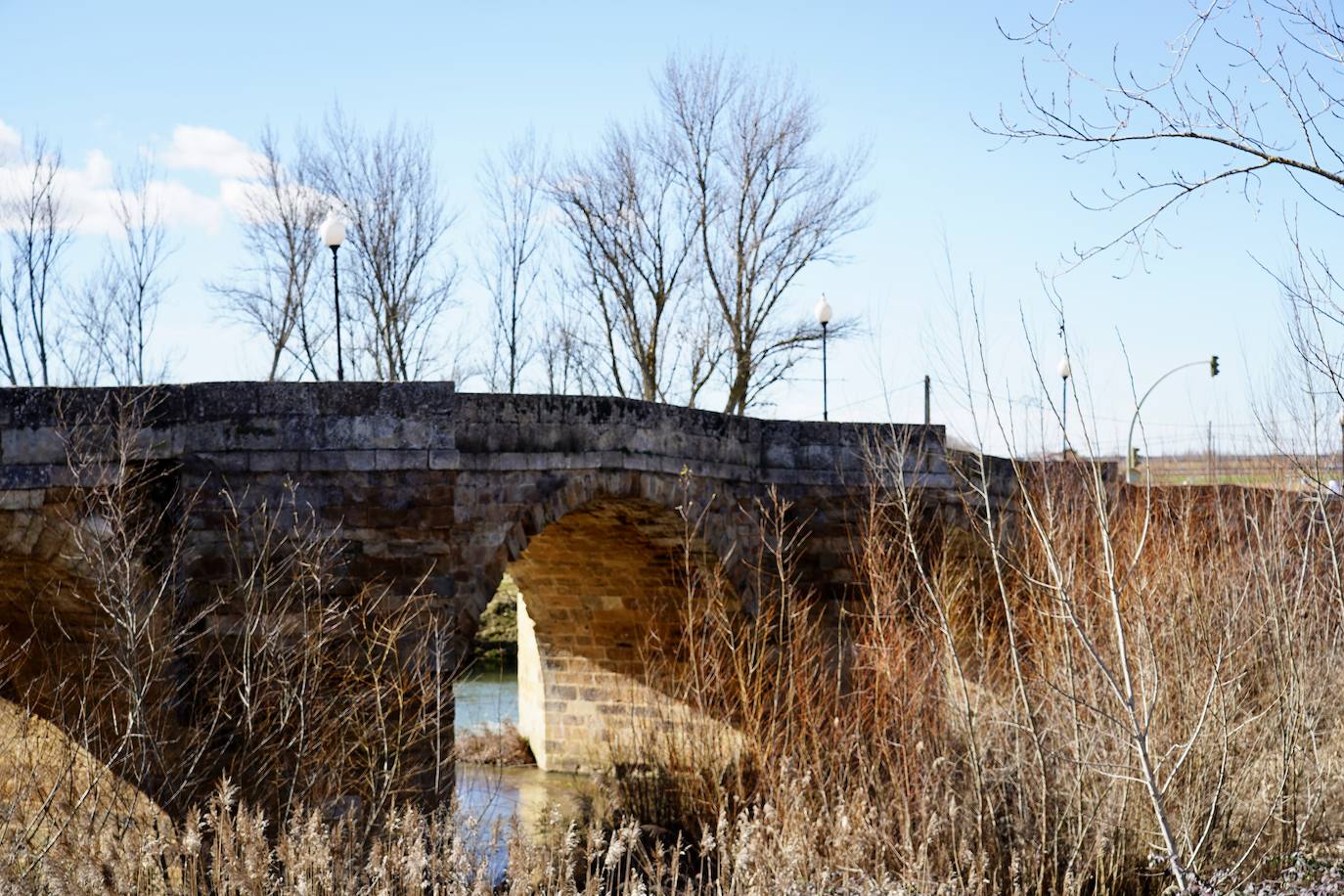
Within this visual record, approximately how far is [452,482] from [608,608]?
481cm

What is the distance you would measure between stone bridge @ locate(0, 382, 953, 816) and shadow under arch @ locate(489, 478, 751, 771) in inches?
1.5

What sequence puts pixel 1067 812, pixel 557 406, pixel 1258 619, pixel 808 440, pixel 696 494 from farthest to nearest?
pixel 808 440 → pixel 696 494 → pixel 557 406 → pixel 1258 619 → pixel 1067 812

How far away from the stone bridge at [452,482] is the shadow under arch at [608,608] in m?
0.04

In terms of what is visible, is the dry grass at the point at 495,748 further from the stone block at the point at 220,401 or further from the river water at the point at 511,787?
the stone block at the point at 220,401

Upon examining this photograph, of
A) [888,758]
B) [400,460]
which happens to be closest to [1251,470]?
[888,758]

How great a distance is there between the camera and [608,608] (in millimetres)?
14664

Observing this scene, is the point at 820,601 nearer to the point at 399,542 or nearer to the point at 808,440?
the point at 808,440

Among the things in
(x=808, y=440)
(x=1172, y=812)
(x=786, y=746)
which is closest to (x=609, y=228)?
(x=808, y=440)

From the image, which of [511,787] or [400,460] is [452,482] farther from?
[511,787]

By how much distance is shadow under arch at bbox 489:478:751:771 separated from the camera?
41.8 feet

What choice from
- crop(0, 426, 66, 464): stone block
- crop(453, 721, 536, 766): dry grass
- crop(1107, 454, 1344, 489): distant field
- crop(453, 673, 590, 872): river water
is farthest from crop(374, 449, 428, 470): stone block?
crop(453, 721, 536, 766): dry grass

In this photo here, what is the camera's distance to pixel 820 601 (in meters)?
14.2

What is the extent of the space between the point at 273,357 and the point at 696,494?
13.4m

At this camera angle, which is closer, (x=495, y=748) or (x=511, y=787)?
(x=511, y=787)
